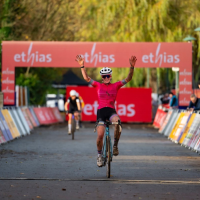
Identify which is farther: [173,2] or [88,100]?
[88,100]

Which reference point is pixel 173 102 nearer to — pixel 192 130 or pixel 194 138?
pixel 192 130

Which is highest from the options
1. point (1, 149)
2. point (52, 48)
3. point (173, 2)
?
point (173, 2)

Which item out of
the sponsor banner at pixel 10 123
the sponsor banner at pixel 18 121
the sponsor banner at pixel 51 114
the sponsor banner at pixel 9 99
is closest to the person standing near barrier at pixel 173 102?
the sponsor banner at pixel 9 99

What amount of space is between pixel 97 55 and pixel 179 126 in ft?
32.2

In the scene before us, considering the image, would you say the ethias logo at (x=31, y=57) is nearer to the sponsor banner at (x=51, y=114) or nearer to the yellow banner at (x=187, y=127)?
the sponsor banner at (x=51, y=114)

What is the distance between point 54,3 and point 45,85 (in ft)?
17.9

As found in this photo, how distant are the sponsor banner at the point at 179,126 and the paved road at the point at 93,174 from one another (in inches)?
88.2

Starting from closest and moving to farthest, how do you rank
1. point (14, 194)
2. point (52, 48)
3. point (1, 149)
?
point (14, 194) → point (1, 149) → point (52, 48)

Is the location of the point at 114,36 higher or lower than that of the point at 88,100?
higher

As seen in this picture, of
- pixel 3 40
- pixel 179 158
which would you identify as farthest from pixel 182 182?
pixel 3 40

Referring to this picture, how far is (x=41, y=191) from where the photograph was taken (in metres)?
8.96

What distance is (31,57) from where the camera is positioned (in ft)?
96.7

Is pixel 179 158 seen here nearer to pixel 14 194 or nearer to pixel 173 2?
pixel 14 194

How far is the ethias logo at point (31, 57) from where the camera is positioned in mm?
29469
